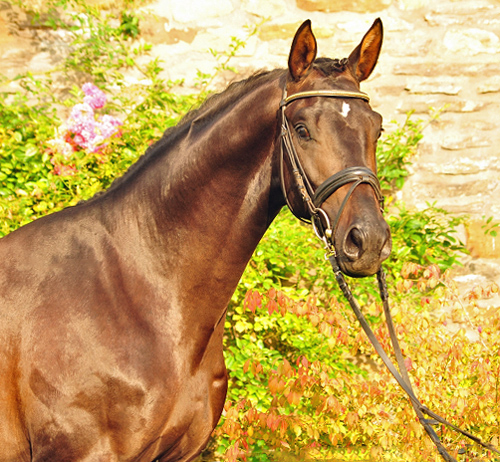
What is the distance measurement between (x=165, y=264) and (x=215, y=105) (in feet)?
2.21

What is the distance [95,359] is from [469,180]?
3.57 meters

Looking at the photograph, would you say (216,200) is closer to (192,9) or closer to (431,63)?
(192,9)

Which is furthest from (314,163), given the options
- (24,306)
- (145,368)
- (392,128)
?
(392,128)

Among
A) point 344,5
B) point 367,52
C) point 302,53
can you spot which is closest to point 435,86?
point 344,5

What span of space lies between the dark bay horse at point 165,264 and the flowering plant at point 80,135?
1852mm

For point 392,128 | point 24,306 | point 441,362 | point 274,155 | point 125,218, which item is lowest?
point 441,362

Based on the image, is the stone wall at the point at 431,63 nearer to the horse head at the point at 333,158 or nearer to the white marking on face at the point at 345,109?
the horse head at the point at 333,158

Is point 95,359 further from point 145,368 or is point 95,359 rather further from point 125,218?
point 125,218

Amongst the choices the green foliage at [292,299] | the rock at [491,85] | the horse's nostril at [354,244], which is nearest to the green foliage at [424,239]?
the green foliage at [292,299]

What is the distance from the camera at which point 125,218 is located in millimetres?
1896

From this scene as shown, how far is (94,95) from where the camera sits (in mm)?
3811

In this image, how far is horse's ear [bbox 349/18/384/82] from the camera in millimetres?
1782

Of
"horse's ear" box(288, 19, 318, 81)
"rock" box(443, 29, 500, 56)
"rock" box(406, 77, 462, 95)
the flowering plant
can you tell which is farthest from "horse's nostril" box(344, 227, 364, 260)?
"rock" box(443, 29, 500, 56)

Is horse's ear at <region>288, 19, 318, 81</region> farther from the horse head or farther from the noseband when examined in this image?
the noseband
